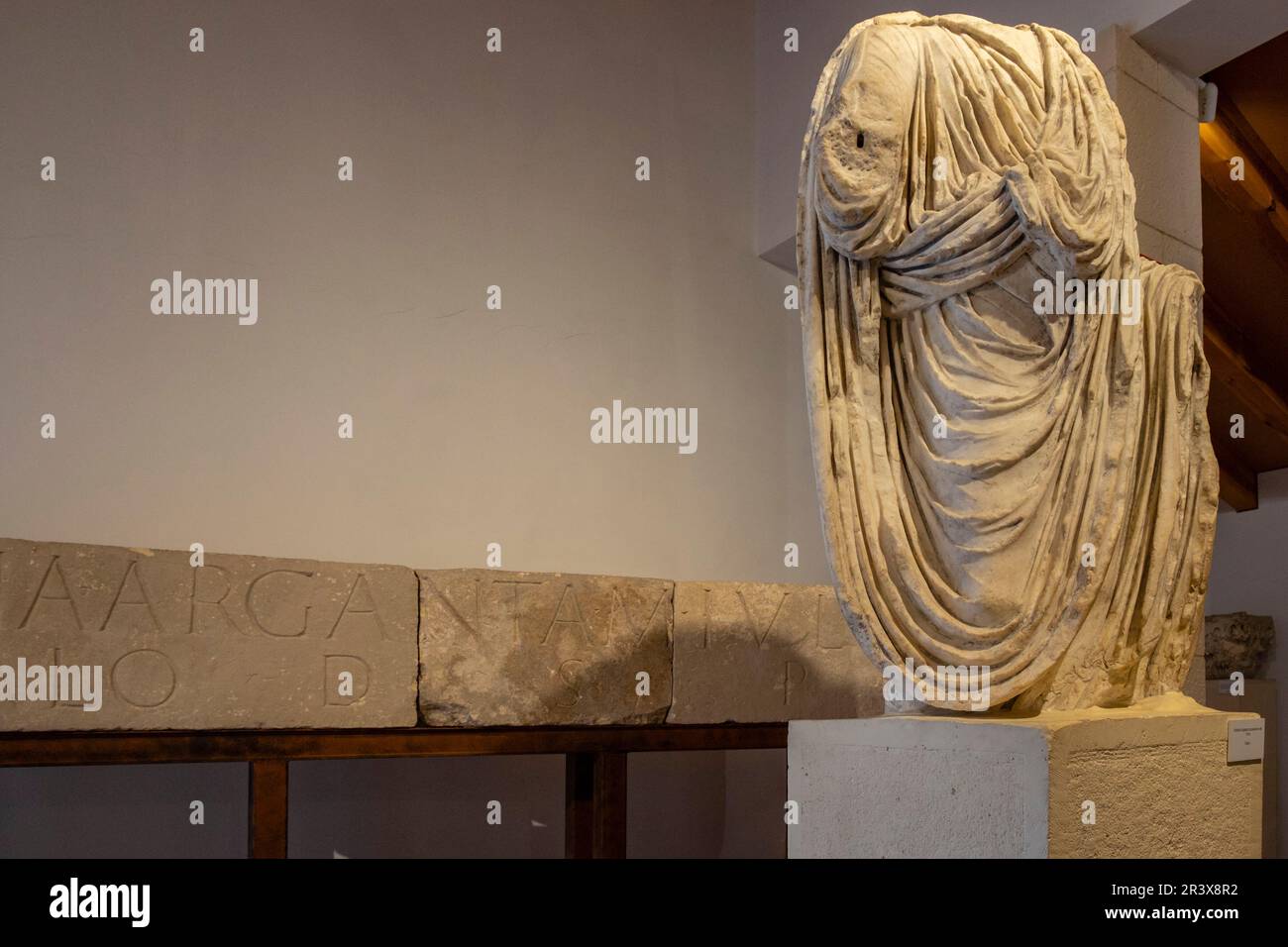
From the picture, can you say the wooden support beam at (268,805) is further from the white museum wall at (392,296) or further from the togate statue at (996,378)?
the togate statue at (996,378)

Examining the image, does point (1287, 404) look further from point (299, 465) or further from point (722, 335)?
point (299, 465)

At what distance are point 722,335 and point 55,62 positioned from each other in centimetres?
317

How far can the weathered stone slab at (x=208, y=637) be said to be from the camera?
3637mm

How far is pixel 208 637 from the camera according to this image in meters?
3.86

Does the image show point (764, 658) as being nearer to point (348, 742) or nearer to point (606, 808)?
point (606, 808)

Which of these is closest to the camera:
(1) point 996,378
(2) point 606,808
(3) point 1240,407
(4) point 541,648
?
(1) point 996,378

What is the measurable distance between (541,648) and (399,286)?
1.86m

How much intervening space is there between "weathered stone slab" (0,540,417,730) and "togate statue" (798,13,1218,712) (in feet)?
6.24

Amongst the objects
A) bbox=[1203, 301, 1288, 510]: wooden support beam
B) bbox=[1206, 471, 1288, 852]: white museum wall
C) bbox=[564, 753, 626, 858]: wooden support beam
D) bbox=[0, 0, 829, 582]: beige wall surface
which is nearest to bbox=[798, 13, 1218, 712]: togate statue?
bbox=[564, 753, 626, 858]: wooden support beam

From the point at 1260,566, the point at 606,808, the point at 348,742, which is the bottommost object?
the point at 606,808

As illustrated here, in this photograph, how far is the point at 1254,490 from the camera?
6922 mm

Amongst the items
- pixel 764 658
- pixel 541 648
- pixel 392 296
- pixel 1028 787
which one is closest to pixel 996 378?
pixel 1028 787

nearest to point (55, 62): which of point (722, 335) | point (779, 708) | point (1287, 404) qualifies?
point (722, 335)

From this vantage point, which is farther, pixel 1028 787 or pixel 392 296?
pixel 392 296
